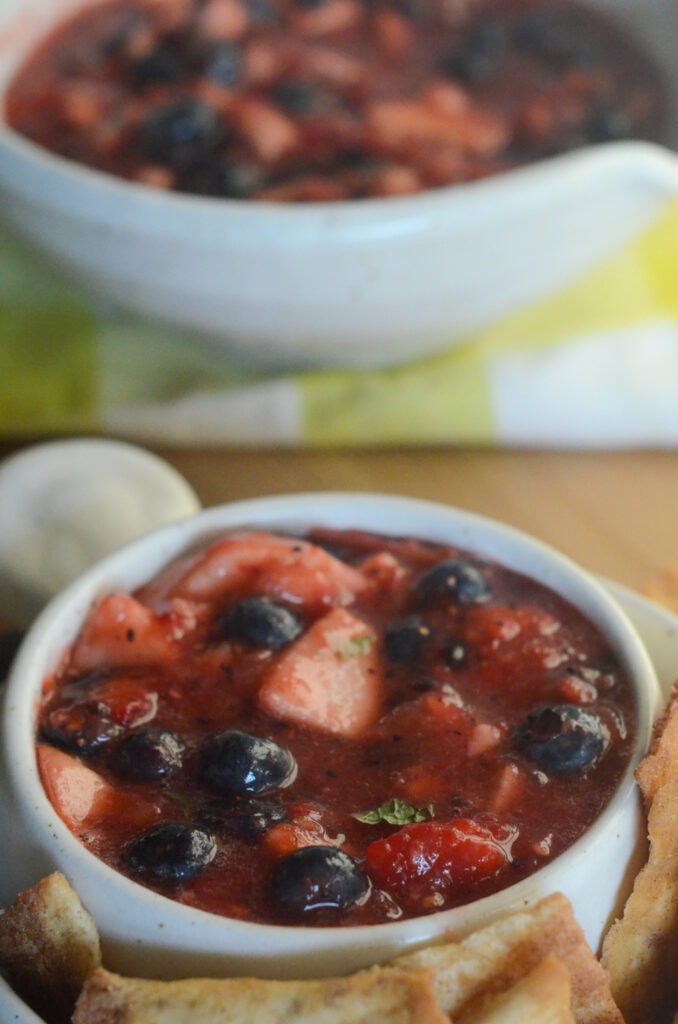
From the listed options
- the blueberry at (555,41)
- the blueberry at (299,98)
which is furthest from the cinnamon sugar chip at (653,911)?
the blueberry at (555,41)

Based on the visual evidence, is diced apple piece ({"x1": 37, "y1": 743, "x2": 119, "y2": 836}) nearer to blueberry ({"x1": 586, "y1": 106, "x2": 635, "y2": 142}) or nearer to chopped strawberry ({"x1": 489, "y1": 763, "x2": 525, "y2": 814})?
chopped strawberry ({"x1": 489, "y1": 763, "x2": 525, "y2": 814})

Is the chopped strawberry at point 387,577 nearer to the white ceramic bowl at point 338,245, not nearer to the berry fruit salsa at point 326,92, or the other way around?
the white ceramic bowl at point 338,245

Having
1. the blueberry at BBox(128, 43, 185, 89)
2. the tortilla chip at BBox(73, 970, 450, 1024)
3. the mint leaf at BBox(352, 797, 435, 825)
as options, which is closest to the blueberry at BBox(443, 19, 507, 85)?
the blueberry at BBox(128, 43, 185, 89)

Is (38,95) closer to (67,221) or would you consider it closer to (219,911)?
(67,221)

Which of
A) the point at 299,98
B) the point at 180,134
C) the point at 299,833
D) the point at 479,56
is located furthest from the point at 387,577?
the point at 479,56

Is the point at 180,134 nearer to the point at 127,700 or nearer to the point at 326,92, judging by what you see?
the point at 326,92

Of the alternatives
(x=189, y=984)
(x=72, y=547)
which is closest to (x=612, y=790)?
(x=189, y=984)
